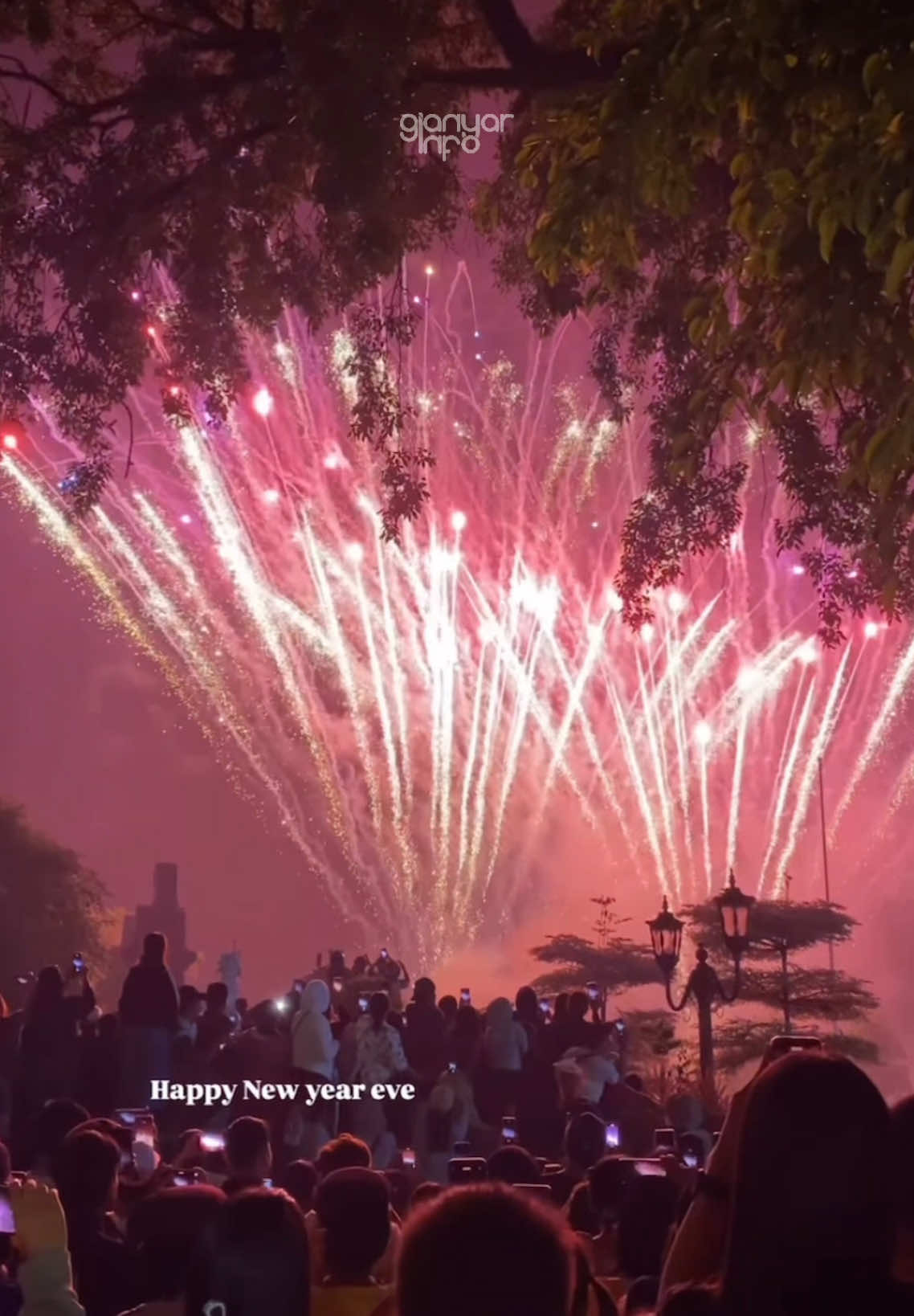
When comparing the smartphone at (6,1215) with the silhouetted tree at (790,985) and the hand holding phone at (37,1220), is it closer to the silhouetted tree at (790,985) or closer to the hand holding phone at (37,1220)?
the hand holding phone at (37,1220)

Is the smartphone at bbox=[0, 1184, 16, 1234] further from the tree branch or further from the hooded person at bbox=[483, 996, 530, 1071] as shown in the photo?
the hooded person at bbox=[483, 996, 530, 1071]

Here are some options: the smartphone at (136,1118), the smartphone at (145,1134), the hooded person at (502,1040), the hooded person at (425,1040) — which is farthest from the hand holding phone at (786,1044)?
the hooded person at (425,1040)

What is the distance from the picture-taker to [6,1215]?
5.62 metres

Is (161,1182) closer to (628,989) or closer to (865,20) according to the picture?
(865,20)

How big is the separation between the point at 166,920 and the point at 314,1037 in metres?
48.8

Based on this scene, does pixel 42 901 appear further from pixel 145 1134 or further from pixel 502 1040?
pixel 145 1134

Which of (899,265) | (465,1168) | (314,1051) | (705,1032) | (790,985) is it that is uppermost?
(790,985)

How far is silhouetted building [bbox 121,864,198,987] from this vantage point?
58469mm

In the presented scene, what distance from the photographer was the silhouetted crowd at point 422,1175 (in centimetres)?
261

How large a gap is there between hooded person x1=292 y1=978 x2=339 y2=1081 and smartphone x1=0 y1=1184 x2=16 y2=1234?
6471 millimetres

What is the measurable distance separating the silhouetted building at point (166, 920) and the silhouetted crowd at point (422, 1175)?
44682 mm

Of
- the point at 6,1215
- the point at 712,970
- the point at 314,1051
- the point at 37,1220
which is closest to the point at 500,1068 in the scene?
the point at 314,1051

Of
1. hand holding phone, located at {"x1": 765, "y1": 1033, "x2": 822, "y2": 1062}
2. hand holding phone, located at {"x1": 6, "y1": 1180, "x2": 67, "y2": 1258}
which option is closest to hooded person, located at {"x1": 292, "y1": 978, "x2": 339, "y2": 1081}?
hand holding phone, located at {"x1": 6, "y1": 1180, "x2": 67, "y2": 1258}

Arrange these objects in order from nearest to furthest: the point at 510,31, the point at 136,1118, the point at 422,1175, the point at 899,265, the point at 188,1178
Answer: the point at 899,265 < the point at 188,1178 < the point at 136,1118 < the point at 510,31 < the point at 422,1175
